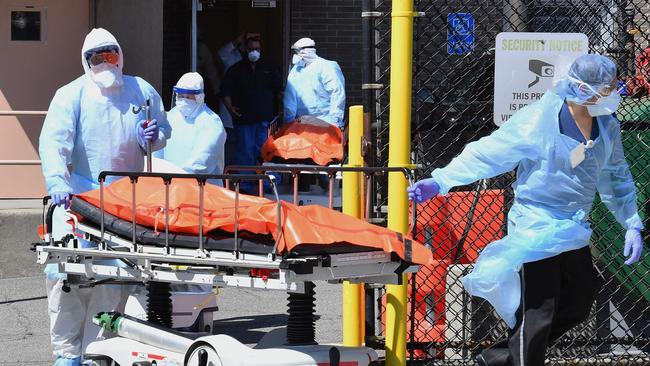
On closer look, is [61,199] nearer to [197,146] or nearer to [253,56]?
[197,146]

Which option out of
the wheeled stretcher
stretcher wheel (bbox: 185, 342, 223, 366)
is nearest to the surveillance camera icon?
the wheeled stretcher

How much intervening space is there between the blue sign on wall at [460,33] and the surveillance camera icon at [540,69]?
1.31ft

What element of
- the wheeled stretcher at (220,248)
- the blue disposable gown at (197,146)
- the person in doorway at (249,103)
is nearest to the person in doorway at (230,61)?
the person in doorway at (249,103)

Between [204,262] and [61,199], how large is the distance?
130 centimetres

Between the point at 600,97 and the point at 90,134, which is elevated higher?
the point at 600,97

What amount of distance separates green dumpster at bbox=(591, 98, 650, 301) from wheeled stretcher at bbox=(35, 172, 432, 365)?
72.0 inches

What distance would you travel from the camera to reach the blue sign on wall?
6464mm

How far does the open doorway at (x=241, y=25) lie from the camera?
1576cm

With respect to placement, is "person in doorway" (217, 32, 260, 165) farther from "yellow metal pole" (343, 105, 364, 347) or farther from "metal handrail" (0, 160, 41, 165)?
"yellow metal pole" (343, 105, 364, 347)

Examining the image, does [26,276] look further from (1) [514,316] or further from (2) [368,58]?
(1) [514,316]

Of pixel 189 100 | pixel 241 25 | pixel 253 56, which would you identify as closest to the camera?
pixel 189 100

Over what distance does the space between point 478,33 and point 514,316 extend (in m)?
1.77

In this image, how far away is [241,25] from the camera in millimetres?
16594

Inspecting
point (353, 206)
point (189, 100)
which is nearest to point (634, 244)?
point (353, 206)
